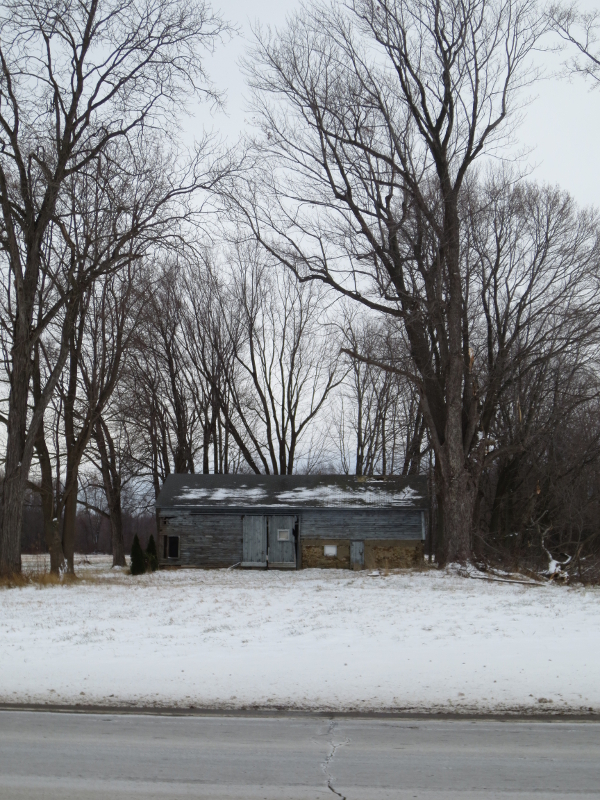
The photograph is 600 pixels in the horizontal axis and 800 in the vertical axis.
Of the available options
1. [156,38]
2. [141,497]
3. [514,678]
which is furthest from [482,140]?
[141,497]

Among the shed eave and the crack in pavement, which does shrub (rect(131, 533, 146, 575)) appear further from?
the crack in pavement

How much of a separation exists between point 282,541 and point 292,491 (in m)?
2.52

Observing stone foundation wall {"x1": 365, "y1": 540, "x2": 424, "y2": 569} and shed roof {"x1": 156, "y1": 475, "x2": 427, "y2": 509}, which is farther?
shed roof {"x1": 156, "y1": 475, "x2": 427, "y2": 509}

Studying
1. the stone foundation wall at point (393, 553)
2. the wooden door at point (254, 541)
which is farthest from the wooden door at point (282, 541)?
the stone foundation wall at point (393, 553)

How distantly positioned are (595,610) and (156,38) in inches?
749

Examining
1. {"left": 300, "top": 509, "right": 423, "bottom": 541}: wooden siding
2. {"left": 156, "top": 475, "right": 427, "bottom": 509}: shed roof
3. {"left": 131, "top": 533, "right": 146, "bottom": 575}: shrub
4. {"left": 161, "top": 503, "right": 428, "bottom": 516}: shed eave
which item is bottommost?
{"left": 131, "top": 533, "right": 146, "bottom": 575}: shrub

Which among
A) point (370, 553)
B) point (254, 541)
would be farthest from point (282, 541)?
point (370, 553)

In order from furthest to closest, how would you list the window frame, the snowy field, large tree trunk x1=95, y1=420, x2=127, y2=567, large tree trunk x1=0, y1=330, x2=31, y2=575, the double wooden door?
large tree trunk x1=95, y1=420, x2=127, y2=567 → the window frame → the double wooden door → large tree trunk x1=0, y1=330, x2=31, y2=575 → the snowy field

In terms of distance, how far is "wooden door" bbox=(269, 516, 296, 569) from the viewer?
33719 millimetres

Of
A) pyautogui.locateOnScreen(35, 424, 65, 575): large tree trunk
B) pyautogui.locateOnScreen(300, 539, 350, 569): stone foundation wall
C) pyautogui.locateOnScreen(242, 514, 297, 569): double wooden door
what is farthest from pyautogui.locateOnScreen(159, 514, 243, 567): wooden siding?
pyautogui.locateOnScreen(35, 424, 65, 575): large tree trunk

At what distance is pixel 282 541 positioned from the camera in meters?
34.0

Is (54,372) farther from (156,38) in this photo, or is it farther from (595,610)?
(595,610)

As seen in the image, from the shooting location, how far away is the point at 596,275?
2780 centimetres

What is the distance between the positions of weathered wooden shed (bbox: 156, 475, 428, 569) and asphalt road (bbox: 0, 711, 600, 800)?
26.4m
